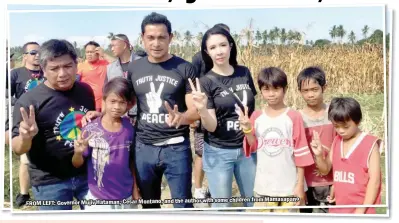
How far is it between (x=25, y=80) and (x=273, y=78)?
2.06m

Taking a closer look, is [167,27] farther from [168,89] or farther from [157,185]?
[157,185]

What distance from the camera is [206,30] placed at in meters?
3.71

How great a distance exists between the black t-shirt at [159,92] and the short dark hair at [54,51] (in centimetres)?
52

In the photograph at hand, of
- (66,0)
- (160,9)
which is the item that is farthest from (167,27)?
(66,0)

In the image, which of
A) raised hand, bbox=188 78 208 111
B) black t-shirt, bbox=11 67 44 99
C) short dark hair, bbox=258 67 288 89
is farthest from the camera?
black t-shirt, bbox=11 67 44 99

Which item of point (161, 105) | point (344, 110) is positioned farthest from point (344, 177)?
point (161, 105)

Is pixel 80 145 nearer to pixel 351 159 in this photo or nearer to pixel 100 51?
pixel 100 51

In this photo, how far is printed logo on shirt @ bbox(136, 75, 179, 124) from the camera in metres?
3.57

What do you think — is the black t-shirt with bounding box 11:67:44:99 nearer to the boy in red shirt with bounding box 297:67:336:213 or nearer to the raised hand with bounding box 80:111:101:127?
the raised hand with bounding box 80:111:101:127

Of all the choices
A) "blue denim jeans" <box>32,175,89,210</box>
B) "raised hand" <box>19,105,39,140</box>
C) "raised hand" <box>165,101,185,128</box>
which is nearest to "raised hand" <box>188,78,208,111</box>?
"raised hand" <box>165,101,185,128</box>

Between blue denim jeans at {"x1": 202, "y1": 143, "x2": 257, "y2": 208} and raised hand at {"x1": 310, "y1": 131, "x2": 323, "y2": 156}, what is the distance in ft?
1.55

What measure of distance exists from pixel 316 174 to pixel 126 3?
208 centimetres

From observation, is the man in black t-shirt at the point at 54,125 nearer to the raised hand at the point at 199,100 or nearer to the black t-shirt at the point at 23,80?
the black t-shirt at the point at 23,80

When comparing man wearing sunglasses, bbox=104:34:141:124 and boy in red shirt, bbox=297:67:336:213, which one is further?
man wearing sunglasses, bbox=104:34:141:124
